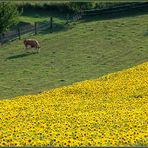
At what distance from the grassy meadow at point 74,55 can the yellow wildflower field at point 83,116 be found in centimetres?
458

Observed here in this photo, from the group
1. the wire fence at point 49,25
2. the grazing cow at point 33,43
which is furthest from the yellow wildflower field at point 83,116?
the wire fence at point 49,25

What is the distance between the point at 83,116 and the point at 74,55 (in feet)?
87.3

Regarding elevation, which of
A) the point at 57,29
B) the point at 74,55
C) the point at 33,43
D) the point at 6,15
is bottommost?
the point at 57,29

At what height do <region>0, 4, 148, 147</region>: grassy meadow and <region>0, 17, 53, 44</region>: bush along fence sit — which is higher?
<region>0, 4, 148, 147</region>: grassy meadow

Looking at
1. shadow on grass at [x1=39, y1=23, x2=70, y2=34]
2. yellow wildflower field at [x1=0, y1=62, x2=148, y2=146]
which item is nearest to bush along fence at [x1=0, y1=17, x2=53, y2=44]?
shadow on grass at [x1=39, y1=23, x2=70, y2=34]

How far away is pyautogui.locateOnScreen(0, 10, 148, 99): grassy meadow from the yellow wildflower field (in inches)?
180

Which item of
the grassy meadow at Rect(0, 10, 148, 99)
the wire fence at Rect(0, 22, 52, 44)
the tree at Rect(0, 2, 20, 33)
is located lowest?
the wire fence at Rect(0, 22, 52, 44)

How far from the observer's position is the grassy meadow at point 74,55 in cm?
3972

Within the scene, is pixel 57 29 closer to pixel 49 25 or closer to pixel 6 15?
pixel 49 25

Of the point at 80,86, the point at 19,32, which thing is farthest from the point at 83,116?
the point at 19,32

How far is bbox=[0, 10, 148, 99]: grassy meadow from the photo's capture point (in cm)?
3972

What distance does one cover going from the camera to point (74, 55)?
1944 inches

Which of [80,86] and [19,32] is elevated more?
[80,86]

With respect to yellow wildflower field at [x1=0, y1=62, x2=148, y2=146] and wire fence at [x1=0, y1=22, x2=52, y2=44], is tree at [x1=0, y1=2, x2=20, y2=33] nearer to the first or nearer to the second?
wire fence at [x1=0, y1=22, x2=52, y2=44]
